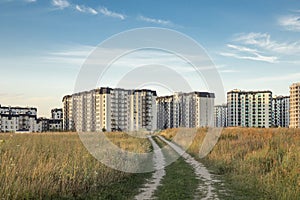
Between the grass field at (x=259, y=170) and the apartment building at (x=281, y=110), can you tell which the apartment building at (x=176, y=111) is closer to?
the apartment building at (x=281, y=110)

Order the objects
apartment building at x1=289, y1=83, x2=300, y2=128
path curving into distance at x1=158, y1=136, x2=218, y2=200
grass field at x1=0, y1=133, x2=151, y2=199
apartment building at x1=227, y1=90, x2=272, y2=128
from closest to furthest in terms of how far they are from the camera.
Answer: grass field at x1=0, y1=133, x2=151, y2=199, path curving into distance at x1=158, y1=136, x2=218, y2=200, apartment building at x1=289, y1=83, x2=300, y2=128, apartment building at x1=227, y1=90, x2=272, y2=128

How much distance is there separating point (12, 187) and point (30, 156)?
3390 mm

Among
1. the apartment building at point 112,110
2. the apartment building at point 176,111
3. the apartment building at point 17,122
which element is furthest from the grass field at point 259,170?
the apartment building at point 17,122

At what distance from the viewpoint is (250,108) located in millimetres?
126312

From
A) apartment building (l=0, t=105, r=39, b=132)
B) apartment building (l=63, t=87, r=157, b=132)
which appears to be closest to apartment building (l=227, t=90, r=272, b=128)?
apartment building (l=63, t=87, r=157, b=132)

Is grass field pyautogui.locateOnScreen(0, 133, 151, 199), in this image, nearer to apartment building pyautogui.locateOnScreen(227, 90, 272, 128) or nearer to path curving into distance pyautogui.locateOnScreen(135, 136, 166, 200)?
path curving into distance pyautogui.locateOnScreen(135, 136, 166, 200)

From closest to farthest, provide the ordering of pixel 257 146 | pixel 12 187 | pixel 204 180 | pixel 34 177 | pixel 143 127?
1. pixel 12 187
2. pixel 34 177
3. pixel 204 180
4. pixel 257 146
5. pixel 143 127

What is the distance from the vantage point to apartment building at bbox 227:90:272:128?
123562 millimetres

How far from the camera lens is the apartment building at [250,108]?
124m

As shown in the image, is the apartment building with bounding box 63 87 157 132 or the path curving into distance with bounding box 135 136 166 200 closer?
the path curving into distance with bounding box 135 136 166 200

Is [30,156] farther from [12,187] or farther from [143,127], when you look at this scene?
[143,127]

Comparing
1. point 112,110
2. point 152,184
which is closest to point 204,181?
point 152,184

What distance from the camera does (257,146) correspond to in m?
20.9

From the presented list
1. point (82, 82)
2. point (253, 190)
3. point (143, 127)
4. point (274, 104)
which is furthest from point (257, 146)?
point (274, 104)
